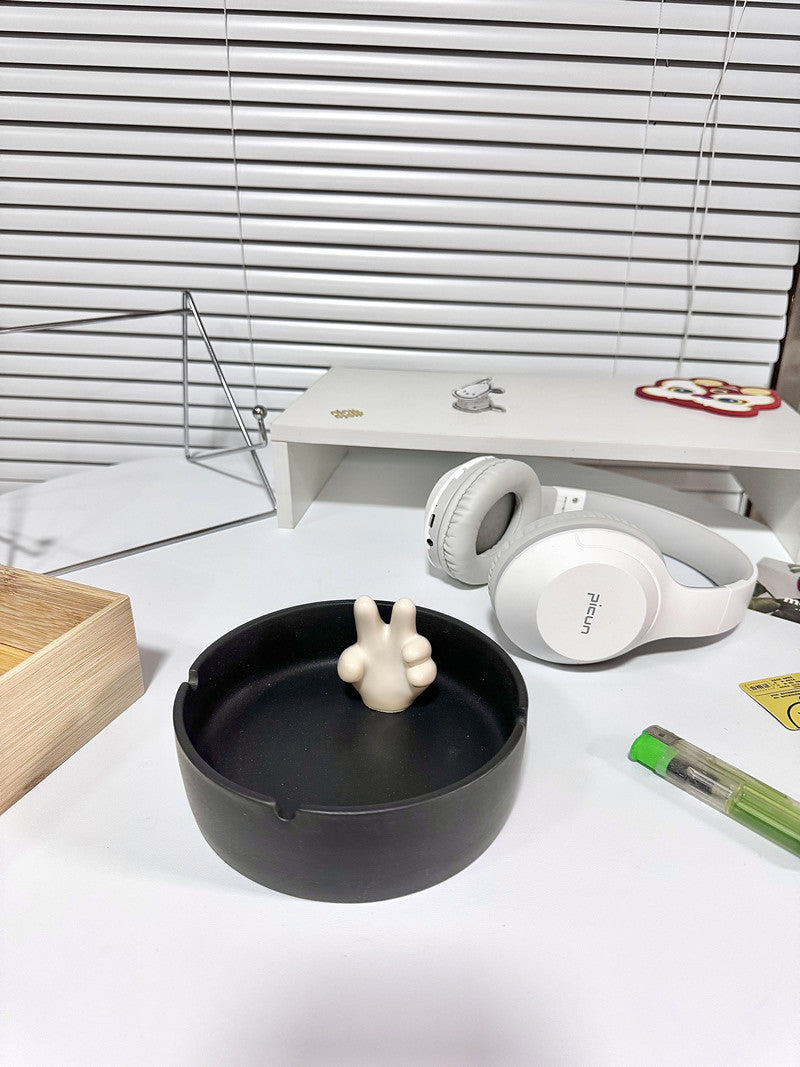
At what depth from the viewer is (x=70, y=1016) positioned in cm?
41

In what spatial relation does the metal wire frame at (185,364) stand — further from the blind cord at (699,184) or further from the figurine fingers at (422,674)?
the blind cord at (699,184)

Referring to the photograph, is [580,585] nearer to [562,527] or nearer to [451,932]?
[562,527]

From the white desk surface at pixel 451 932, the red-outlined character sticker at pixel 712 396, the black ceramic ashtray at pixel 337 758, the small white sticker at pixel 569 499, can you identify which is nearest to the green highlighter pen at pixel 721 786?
the white desk surface at pixel 451 932

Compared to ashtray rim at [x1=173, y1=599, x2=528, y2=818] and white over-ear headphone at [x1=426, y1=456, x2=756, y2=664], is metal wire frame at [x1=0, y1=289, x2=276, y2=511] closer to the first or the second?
white over-ear headphone at [x1=426, y1=456, x2=756, y2=664]

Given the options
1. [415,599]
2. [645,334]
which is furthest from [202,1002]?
[645,334]

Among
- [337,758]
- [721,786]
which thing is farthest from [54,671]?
[721,786]

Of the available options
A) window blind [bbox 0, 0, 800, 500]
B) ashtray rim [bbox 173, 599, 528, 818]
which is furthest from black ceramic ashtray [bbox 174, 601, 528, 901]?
window blind [bbox 0, 0, 800, 500]

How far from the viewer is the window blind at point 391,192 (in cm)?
104

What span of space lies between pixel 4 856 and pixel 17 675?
0.11 meters

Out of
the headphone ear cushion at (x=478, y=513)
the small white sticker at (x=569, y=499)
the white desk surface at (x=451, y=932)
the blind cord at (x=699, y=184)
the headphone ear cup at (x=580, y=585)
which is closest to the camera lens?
the white desk surface at (x=451, y=932)

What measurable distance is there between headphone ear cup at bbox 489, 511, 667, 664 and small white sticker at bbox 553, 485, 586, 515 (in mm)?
→ 235

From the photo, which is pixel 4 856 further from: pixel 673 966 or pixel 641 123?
pixel 641 123

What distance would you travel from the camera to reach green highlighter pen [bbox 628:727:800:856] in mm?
520

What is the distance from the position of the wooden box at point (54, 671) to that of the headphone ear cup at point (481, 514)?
0.31 meters
